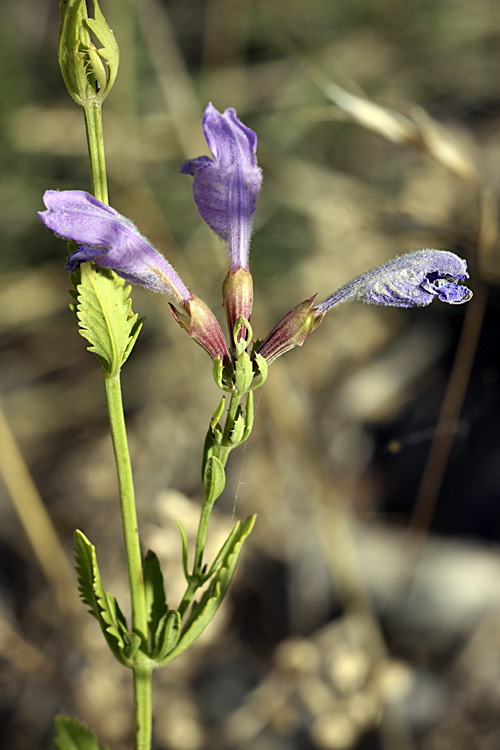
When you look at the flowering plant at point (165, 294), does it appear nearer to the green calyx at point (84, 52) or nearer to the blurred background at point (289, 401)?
the green calyx at point (84, 52)

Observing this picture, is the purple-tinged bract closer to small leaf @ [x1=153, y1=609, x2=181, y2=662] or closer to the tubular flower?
the tubular flower

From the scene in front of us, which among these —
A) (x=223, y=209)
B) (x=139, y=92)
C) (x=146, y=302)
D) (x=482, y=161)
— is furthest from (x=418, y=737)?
(x=139, y=92)

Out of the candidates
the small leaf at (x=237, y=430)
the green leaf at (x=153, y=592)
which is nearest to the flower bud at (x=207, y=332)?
the small leaf at (x=237, y=430)

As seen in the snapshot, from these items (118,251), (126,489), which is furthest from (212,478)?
(118,251)

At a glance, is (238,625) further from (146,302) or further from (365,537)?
(146,302)

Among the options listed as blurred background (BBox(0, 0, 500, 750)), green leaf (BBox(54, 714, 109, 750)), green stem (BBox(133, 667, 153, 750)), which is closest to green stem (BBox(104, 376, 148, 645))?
green stem (BBox(133, 667, 153, 750))
